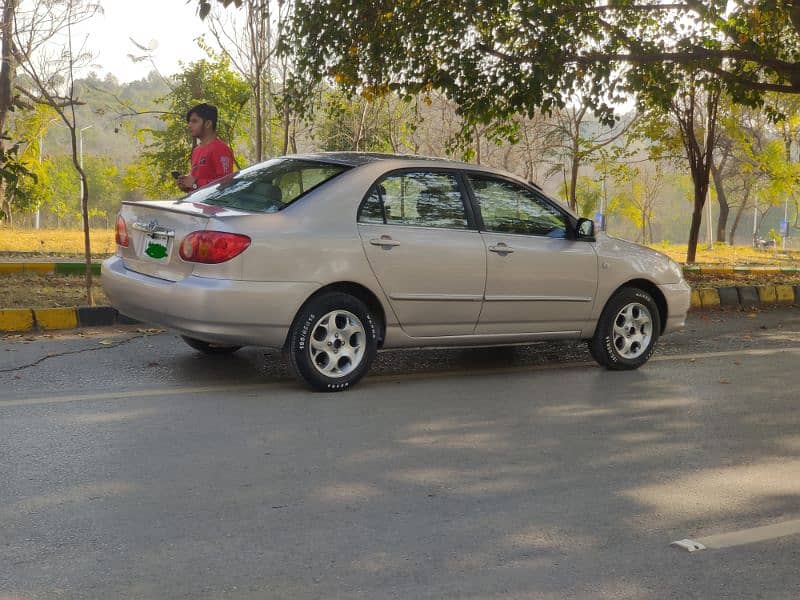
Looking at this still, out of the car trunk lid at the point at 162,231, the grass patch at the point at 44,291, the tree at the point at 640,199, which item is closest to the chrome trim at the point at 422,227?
the car trunk lid at the point at 162,231

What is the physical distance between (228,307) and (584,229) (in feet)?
9.34

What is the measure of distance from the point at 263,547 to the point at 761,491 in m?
2.31

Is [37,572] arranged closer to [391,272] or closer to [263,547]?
[263,547]

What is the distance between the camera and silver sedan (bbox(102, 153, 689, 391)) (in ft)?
20.7

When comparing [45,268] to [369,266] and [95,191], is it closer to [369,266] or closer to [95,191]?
[369,266]

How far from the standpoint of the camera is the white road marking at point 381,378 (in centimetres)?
606

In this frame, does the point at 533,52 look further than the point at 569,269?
Yes

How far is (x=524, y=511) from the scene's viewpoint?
166 inches

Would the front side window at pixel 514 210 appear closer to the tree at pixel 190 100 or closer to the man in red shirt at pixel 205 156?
the man in red shirt at pixel 205 156

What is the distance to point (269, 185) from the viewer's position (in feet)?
22.6

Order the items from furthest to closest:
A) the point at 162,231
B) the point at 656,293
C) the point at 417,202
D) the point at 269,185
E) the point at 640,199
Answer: the point at 640,199 < the point at 656,293 < the point at 417,202 < the point at 269,185 < the point at 162,231

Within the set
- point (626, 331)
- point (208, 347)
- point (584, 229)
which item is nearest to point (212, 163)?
point (208, 347)

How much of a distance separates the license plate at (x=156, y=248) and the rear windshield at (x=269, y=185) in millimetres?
502

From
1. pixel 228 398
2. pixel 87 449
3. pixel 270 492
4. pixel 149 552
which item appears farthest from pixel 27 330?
pixel 149 552
